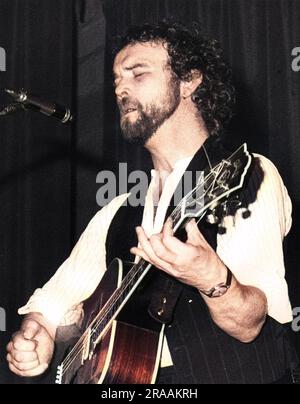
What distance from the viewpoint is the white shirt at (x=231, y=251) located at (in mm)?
1792

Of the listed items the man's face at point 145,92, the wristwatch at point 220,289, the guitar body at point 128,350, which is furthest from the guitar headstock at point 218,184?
the man's face at point 145,92

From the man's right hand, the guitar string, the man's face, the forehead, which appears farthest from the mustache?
the man's right hand

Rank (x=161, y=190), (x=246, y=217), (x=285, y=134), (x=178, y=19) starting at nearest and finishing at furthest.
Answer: (x=246, y=217) < (x=161, y=190) < (x=285, y=134) < (x=178, y=19)

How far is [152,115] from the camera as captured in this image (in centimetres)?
214

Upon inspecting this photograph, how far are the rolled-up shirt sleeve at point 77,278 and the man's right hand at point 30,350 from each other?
0.23 ft

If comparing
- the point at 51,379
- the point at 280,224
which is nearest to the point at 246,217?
the point at 280,224

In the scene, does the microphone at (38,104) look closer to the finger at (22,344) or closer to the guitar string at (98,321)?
the guitar string at (98,321)

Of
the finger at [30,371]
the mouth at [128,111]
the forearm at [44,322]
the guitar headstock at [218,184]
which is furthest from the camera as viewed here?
the mouth at [128,111]

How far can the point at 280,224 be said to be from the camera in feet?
6.06

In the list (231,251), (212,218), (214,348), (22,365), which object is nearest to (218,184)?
(212,218)

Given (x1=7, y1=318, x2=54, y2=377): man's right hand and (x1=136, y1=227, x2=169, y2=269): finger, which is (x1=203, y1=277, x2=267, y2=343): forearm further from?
(x1=7, y1=318, x2=54, y2=377): man's right hand

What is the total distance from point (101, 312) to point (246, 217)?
425 millimetres

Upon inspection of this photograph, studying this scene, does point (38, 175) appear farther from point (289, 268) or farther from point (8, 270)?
point (289, 268)

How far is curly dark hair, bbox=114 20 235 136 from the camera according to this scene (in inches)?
83.8
